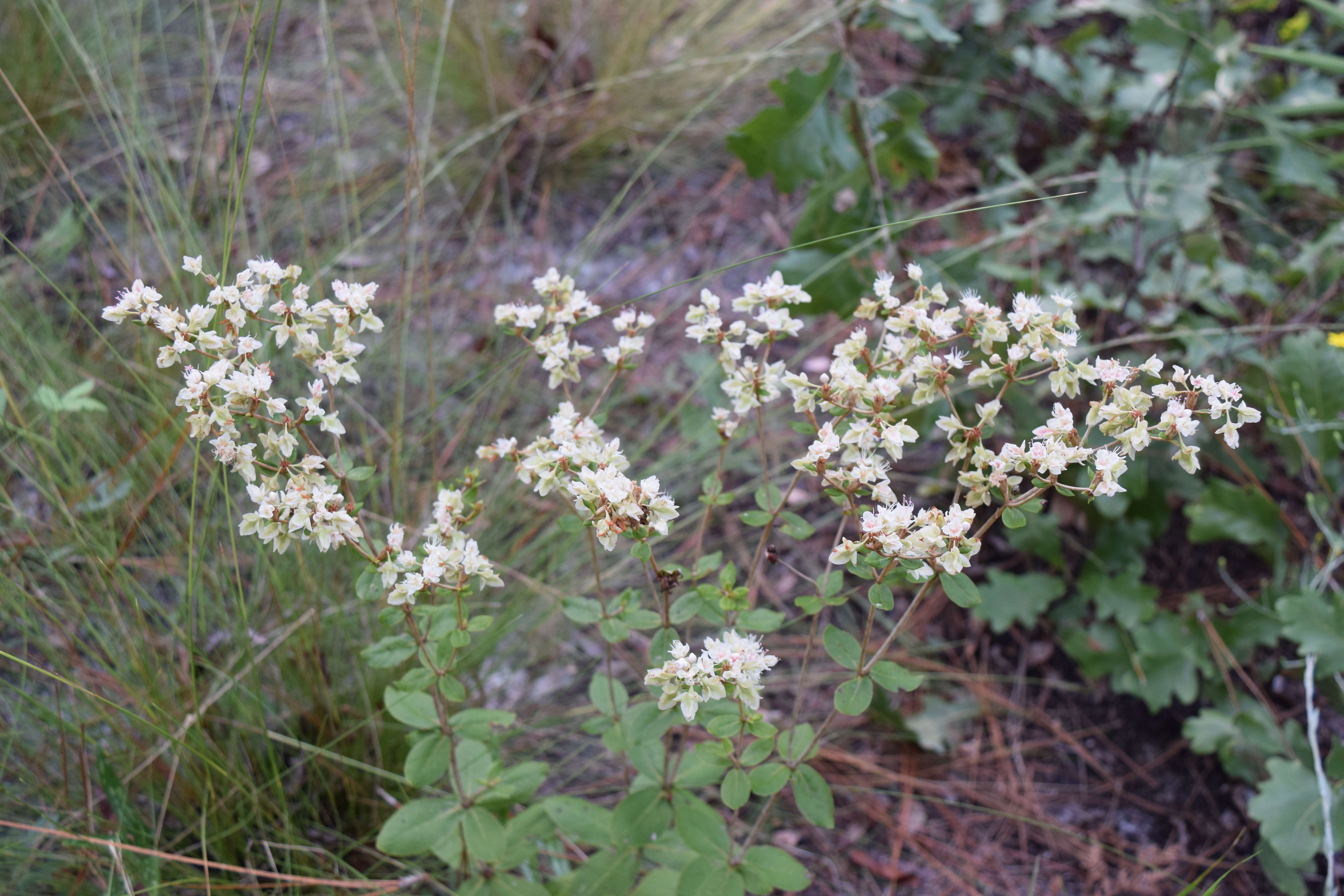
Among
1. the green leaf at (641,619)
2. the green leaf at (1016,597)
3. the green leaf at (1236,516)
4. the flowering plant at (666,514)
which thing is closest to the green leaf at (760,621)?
the flowering plant at (666,514)

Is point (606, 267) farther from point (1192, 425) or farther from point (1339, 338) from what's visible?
point (1192, 425)

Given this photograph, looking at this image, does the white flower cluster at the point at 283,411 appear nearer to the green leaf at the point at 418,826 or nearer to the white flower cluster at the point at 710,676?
the white flower cluster at the point at 710,676

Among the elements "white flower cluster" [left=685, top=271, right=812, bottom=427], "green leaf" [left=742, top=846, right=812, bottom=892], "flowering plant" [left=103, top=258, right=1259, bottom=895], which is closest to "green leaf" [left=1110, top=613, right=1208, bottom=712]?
"flowering plant" [left=103, top=258, right=1259, bottom=895]

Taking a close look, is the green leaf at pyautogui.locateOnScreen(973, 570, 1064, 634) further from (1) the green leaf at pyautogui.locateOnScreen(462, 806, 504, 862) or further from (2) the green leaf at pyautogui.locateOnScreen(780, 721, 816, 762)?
(1) the green leaf at pyautogui.locateOnScreen(462, 806, 504, 862)

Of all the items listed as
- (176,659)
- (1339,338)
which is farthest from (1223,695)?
(176,659)

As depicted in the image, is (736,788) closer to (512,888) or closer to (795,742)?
(795,742)

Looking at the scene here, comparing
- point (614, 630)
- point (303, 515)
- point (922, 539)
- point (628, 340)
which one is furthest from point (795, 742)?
point (303, 515)
